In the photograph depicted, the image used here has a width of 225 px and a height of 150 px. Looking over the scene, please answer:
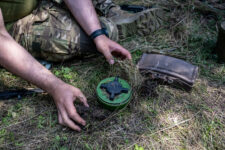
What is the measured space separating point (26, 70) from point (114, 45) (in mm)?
930

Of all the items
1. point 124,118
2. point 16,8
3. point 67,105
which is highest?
point 16,8

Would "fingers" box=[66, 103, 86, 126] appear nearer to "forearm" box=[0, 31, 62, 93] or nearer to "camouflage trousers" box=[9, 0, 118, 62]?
"forearm" box=[0, 31, 62, 93]

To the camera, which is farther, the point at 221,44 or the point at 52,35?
the point at 221,44

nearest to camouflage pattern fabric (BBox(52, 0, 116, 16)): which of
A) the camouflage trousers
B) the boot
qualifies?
the boot

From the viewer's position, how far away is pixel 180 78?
227 cm

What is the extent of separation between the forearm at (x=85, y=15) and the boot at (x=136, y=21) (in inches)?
21.8

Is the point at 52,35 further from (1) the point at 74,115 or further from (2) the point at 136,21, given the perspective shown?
(2) the point at 136,21

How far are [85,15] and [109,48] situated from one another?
0.51 m

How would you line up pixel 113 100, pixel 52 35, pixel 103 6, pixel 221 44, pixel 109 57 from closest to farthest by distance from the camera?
1. pixel 113 100
2. pixel 109 57
3. pixel 52 35
4. pixel 221 44
5. pixel 103 6

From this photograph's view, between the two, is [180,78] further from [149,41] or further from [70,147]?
[70,147]

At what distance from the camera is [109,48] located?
7.82 ft

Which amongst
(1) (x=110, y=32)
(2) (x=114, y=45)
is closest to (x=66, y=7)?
(1) (x=110, y=32)

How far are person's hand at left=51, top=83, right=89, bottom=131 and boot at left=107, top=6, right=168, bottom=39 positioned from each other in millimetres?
1437

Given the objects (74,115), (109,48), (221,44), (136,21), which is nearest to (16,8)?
(109,48)
